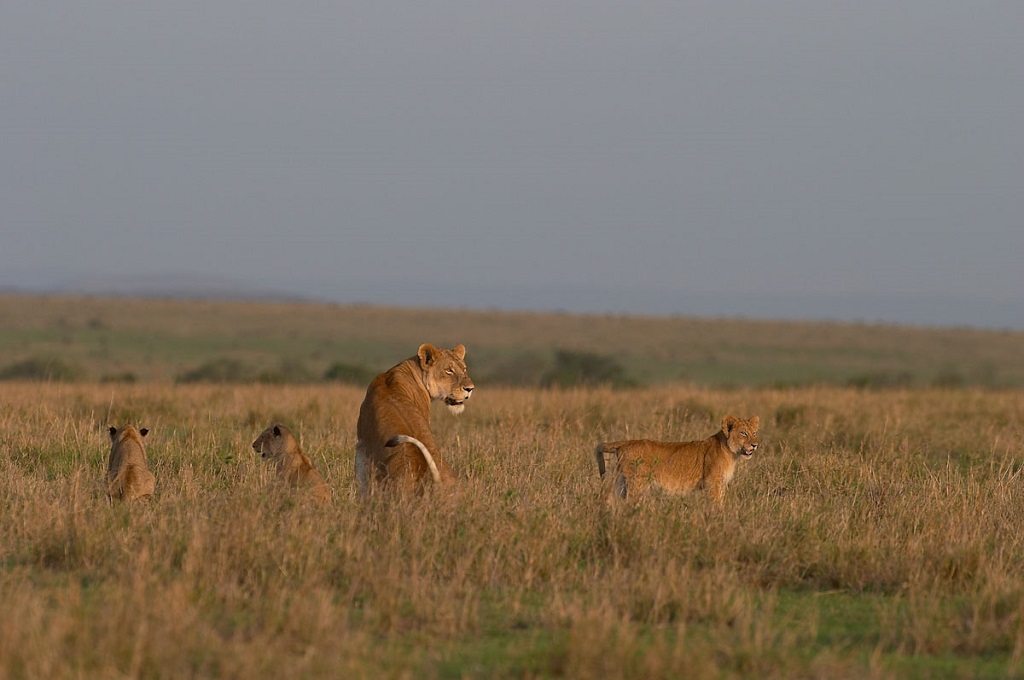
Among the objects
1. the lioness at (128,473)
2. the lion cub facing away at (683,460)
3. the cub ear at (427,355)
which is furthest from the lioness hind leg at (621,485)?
the lioness at (128,473)

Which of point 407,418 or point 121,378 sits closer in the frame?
point 407,418

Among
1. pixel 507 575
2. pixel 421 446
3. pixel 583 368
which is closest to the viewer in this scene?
pixel 507 575

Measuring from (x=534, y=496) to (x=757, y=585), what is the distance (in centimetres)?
201

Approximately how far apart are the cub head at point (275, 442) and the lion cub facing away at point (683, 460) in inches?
98.3

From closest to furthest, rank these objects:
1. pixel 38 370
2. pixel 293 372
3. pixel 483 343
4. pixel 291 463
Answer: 1. pixel 291 463
2. pixel 38 370
3. pixel 293 372
4. pixel 483 343

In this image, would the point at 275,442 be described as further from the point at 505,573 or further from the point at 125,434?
the point at 505,573

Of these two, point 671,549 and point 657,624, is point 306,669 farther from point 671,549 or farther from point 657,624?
point 671,549

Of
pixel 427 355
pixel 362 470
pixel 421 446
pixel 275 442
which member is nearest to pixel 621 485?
pixel 427 355

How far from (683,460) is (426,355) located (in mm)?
2321

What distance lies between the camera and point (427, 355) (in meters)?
9.91

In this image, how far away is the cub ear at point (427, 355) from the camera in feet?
32.0

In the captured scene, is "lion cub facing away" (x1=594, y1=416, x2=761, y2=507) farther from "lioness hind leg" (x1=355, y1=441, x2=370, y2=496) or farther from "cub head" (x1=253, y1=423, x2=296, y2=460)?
"cub head" (x1=253, y1=423, x2=296, y2=460)

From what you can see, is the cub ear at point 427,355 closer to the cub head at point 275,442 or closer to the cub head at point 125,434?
the cub head at point 275,442

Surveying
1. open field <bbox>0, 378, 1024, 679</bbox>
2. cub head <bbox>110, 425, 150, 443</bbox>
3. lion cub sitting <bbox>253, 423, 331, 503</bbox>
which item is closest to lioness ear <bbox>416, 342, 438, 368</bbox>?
open field <bbox>0, 378, 1024, 679</bbox>
